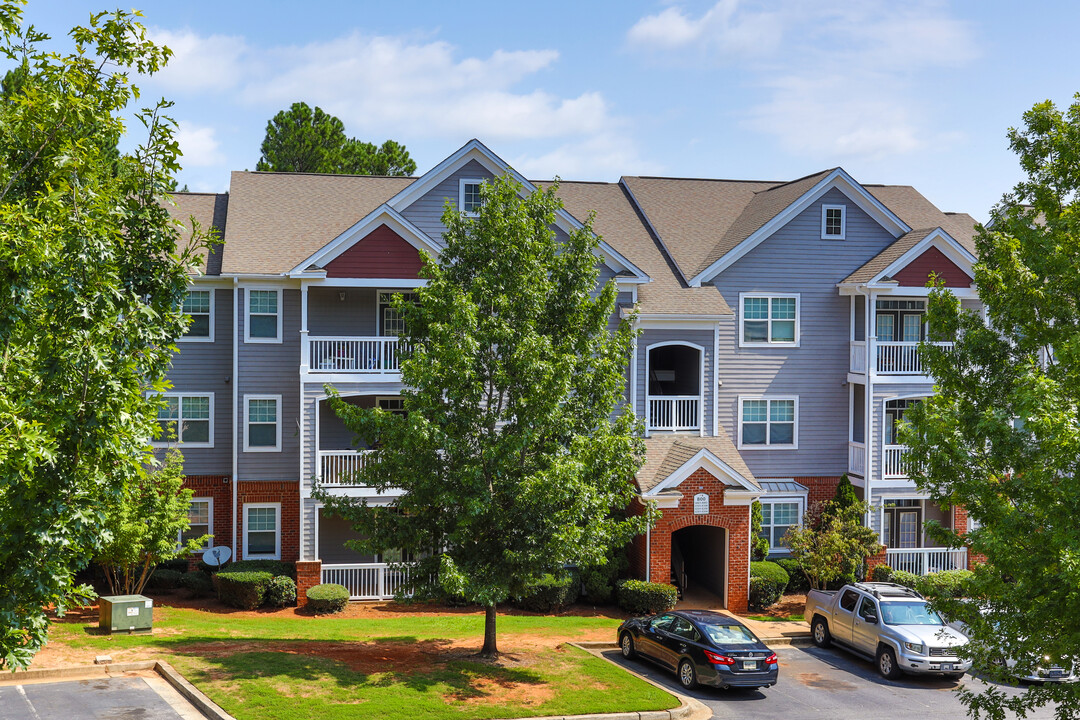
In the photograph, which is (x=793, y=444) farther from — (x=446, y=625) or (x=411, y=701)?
(x=411, y=701)

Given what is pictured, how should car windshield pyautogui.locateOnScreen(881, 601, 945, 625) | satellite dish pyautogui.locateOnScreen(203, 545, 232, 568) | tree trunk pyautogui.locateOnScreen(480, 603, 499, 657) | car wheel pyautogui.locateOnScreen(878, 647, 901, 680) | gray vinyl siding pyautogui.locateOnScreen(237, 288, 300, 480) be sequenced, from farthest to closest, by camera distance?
gray vinyl siding pyautogui.locateOnScreen(237, 288, 300, 480), satellite dish pyautogui.locateOnScreen(203, 545, 232, 568), car windshield pyautogui.locateOnScreen(881, 601, 945, 625), car wheel pyautogui.locateOnScreen(878, 647, 901, 680), tree trunk pyautogui.locateOnScreen(480, 603, 499, 657)

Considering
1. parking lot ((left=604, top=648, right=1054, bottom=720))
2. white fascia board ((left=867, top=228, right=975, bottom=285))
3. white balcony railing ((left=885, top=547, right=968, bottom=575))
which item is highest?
white fascia board ((left=867, top=228, right=975, bottom=285))

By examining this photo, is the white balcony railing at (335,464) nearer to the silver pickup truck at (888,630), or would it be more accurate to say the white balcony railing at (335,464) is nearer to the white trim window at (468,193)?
the white trim window at (468,193)

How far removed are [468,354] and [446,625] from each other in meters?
9.18

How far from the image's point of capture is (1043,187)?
14.8 m

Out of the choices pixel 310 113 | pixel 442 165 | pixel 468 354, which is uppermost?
pixel 310 113

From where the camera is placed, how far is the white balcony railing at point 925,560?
96.7 ft

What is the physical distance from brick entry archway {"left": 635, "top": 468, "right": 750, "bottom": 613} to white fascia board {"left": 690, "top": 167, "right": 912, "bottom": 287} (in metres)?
6.98

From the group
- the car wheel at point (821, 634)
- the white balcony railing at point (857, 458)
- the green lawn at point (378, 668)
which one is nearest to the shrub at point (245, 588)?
the green lawn at point (378, 668)

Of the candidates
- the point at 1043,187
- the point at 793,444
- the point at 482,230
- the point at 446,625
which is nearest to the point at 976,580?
the point at 1043,187

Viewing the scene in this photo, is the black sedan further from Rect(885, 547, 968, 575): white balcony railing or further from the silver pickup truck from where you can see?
Rect(885, 547, 968, 575): white balcony railing

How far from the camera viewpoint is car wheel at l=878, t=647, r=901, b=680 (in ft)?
69.3

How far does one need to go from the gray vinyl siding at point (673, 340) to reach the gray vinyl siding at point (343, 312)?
27.1ft

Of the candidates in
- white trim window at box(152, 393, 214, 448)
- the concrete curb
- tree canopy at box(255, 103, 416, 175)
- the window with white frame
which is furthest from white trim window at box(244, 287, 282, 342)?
tree canopy at box(255, 103, 416, 175)
